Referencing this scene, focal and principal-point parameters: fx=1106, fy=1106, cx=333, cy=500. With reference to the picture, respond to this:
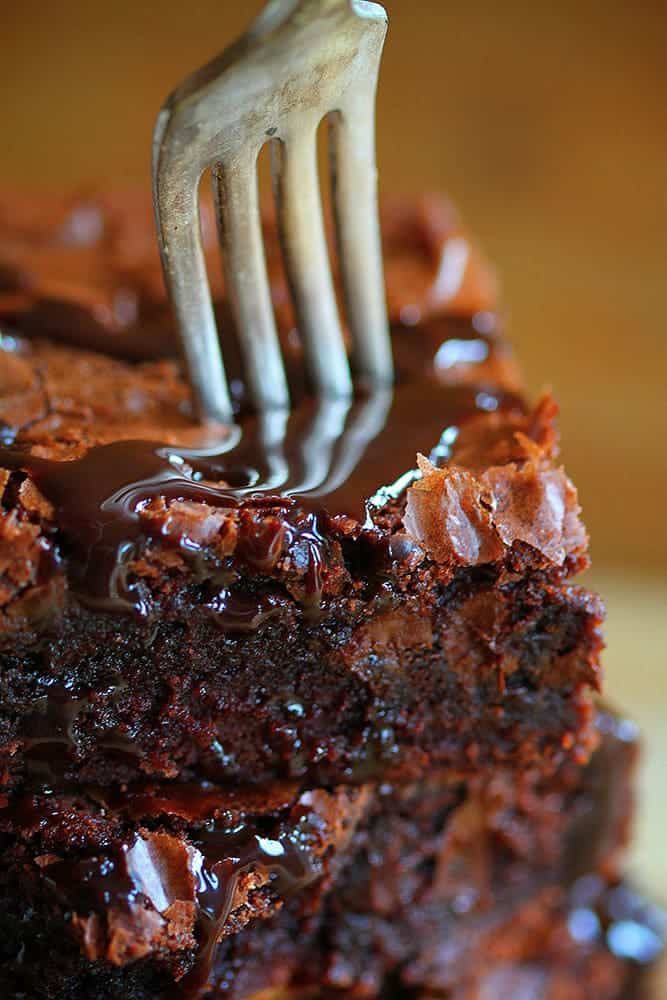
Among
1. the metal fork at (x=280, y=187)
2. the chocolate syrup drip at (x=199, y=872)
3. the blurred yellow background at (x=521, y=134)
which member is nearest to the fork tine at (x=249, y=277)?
the metal fork at (x=280, y=187)

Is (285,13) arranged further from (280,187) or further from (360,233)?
(360,233)

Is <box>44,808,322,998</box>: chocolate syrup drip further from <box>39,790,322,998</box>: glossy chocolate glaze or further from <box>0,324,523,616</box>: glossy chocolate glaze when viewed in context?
<box>0,324,523,616</box>: glossy chocolate glaze

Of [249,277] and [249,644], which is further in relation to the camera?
[249,277]

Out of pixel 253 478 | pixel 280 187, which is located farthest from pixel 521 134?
pixel 253 478

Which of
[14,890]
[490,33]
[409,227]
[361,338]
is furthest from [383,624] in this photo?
[490,33]

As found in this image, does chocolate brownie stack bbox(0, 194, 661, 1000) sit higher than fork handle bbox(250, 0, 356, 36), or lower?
lower

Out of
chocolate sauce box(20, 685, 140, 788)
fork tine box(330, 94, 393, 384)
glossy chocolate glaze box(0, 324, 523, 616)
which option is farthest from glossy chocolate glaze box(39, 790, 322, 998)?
fork tine box(330, 94, 393, 384)
